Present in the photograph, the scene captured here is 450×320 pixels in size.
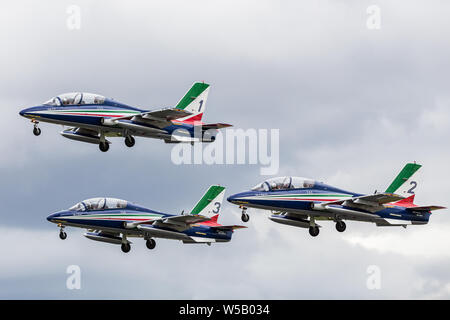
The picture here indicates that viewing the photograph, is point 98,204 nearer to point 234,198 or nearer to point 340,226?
Result: point 234,198

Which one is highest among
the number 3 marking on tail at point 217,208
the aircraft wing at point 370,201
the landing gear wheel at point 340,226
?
the aircraft wing at point 370,201

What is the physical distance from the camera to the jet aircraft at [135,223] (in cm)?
10294

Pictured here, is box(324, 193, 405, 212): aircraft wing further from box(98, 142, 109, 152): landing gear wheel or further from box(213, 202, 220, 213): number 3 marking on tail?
box(98, 142, 109, 152): landing gear wheel

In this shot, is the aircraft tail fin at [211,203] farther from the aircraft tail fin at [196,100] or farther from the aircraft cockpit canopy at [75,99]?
the aircraft cockpit canopy at [75,99]

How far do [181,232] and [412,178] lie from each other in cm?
2115

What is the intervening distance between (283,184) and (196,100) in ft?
37.6

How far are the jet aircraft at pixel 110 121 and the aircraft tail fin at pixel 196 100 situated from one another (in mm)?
2597

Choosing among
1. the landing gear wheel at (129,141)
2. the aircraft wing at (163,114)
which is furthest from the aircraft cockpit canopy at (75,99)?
the landing gear wheel at (129,141)

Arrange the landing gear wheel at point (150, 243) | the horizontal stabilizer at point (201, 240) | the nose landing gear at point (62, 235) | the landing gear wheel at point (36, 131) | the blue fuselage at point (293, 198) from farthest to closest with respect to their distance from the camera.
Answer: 1. the horizontal stabilizer at point (201, 240)
2. the landing gear wheel at point (150, 243)
3. the blue fuselage at point (293, 198)
4. the nose landing gear at point (62, 235)
5. the landing gear wheel at point (36, 131)

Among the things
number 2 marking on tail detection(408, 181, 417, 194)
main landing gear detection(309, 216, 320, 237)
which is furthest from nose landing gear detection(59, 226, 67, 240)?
number 2 marking on tail detection(408, 181, 417, 194)

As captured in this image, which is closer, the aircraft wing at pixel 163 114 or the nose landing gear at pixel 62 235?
the aircraft wing at pixel 163 114

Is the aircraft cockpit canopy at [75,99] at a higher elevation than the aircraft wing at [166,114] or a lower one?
higher

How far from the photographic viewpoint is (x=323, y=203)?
103 m

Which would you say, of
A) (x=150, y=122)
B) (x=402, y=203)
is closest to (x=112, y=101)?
(x=150, y=122)
